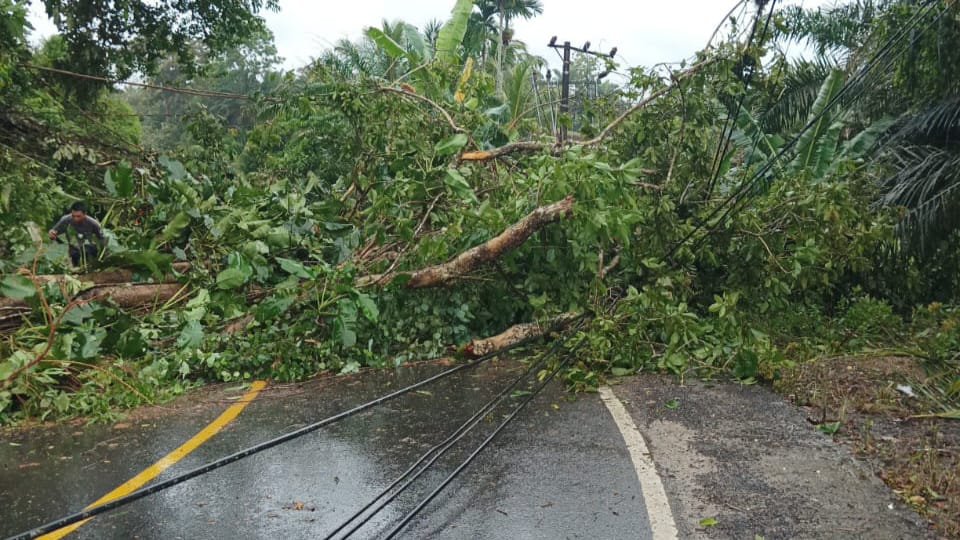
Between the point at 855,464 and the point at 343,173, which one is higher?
the point at 343,173

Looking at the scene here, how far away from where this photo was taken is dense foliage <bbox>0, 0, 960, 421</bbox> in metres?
7.14

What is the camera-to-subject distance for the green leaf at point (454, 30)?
1747 cm

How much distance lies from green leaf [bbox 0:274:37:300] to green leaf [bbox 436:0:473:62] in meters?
12.1

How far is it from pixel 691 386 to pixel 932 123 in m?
5.80

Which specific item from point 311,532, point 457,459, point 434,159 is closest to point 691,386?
point 457,459

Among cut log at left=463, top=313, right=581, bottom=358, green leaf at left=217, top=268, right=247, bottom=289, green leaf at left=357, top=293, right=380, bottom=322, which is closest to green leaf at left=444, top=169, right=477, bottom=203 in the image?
cut log at left=463, top=313, right=581, bottom=358

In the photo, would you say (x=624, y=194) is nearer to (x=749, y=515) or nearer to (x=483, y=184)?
(x=483, y=184)

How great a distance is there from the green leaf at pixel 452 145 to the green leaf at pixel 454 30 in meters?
8.69

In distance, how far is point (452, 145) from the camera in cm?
898

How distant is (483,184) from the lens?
967 cm

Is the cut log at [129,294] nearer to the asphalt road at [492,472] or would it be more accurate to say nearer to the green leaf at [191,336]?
the green leaf at [191,336]

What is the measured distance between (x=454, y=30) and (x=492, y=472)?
47.8 feet

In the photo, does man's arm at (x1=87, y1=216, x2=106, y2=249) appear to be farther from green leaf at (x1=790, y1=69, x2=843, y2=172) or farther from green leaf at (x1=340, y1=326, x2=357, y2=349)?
green leaf at (x1=790, y1=69, x2=843, y2=172)

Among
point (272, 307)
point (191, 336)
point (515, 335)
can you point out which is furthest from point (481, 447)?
point (191, 336)
